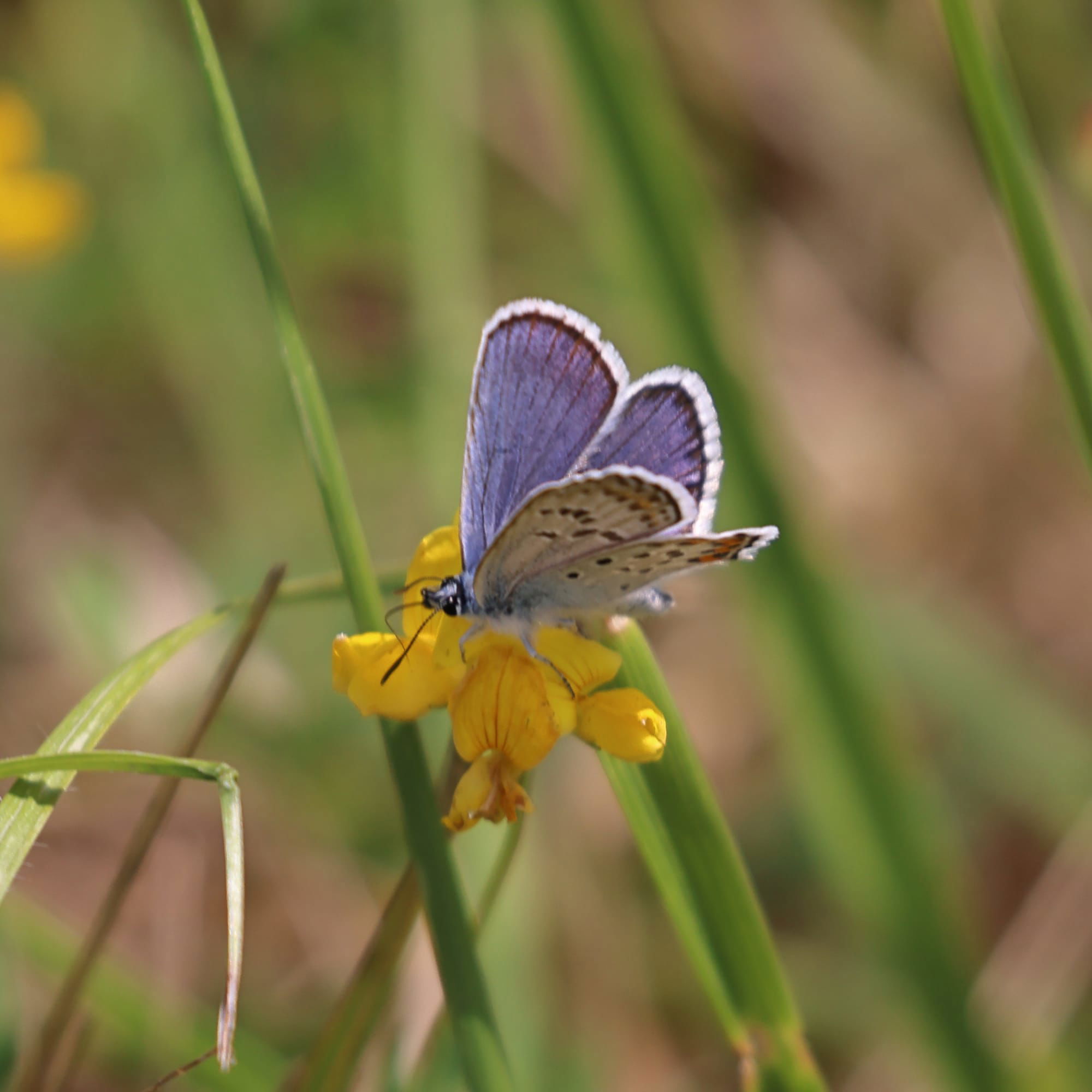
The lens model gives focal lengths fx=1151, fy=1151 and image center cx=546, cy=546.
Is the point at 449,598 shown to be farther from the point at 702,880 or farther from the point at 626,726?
the point at 702,880

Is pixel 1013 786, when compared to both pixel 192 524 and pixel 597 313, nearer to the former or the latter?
pixel 597 313

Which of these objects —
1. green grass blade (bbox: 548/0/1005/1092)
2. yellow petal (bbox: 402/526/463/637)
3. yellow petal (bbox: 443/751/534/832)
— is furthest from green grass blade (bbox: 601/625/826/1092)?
green grass blade (bbox: 548/0/1005/1092)

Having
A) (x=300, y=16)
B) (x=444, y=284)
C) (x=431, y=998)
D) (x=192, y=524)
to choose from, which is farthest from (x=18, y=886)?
(x=300, y=16)

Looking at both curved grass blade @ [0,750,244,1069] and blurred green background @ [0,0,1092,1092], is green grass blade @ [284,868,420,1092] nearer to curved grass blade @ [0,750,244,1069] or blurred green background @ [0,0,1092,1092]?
curved grass blade @ [0,750,244,1069]

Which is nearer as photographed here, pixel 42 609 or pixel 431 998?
pixel 431 998

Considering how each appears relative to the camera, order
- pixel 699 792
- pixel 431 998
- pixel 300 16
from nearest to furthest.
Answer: pixel 699 792, pixel 431 998, pixel 300 16

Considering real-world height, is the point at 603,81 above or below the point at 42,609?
above
